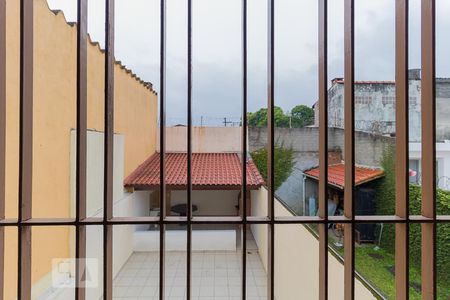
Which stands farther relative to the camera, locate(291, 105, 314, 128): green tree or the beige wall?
locate(291, 105, 314, 128): green tree

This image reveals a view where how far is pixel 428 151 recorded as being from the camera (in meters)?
0.80

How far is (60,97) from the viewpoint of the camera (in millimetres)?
3129

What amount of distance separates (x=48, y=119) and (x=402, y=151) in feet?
10.2

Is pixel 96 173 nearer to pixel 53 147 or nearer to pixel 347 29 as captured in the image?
pixel 53 147

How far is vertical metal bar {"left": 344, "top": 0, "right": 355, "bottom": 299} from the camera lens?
0.79m

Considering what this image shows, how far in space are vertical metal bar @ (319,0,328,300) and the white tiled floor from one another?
3.38m

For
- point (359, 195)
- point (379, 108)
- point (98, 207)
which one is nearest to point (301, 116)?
point (379, 108)

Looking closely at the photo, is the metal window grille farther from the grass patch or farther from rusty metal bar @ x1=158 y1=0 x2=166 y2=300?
the grass patch

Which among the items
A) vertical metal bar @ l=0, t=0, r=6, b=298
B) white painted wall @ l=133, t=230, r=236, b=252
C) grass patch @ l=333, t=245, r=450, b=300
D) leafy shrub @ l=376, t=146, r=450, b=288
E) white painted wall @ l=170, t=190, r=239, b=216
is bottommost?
white painted wall @ l=133, t=230, r=236, b=252

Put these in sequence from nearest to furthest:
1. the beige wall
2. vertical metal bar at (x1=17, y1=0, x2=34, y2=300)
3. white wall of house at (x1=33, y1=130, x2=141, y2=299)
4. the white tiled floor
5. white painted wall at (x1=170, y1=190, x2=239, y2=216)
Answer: vertical metal bar at (x1=17, y1=0, x2=34, y2=300) < the beige wall < white wall of house at (x1=33, y1=130, x2=141, y2=299) < the white tiled floor < white painted wall at (x1=170, y1=190, x2=239, y2=216)

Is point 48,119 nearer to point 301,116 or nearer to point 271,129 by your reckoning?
point 271,129

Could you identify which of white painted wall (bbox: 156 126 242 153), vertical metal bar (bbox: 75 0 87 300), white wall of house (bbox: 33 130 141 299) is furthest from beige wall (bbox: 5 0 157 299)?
white painted wall (bbox: 156 126 242 153)

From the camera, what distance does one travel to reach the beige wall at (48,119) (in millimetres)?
2140

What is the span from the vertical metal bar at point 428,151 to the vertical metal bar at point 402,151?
0.06m
